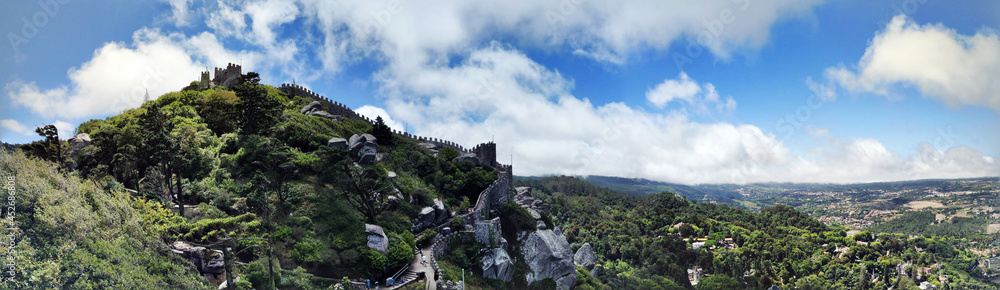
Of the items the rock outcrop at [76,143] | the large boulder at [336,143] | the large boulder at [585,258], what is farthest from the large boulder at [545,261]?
the rock outcrop at [76,143]

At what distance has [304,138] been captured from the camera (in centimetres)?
4112

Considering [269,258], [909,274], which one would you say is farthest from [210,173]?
[909,274]

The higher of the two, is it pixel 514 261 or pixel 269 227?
pixel 269 227

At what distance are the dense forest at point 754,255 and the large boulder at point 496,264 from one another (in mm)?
25162

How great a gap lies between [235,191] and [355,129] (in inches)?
991

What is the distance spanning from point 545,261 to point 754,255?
48.0 metres

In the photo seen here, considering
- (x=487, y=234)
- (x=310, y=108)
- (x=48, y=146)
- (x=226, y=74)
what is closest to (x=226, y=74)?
(x=226, y=74)

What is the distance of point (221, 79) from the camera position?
58844 mm

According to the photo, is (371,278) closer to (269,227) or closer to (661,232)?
(269,227)

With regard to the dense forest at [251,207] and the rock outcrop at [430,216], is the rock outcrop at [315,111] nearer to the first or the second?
the dense forest at [251,207]

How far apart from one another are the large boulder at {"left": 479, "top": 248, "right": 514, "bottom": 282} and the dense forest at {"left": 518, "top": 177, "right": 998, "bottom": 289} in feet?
82.6

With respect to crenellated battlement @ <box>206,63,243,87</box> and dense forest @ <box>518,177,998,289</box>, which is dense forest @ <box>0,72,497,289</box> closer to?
crenellated battlement @ <box>206,63,243,87</box>

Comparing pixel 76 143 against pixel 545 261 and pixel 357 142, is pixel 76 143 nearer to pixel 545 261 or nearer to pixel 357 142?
pixel 357 142

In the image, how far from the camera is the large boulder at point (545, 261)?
1716 inches
